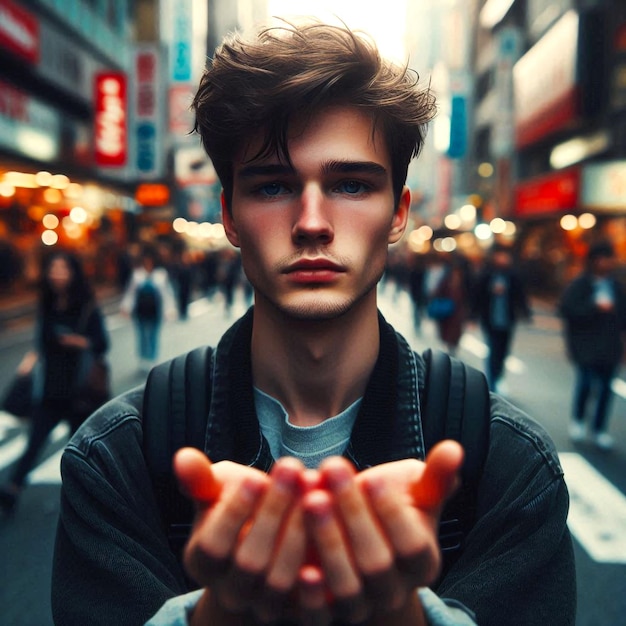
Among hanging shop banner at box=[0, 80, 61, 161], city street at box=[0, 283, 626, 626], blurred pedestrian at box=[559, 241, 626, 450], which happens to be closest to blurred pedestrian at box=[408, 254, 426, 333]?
city street at box=[0, 283, 626, 626]

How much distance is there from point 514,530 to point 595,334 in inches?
257

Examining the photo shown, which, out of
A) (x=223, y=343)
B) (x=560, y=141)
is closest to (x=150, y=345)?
(x=223, y=343)

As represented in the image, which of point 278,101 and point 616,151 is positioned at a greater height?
point 616,151

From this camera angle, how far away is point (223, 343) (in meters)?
1.67

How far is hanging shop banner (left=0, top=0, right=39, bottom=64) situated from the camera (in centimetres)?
1903

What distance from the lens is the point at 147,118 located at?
22078mm

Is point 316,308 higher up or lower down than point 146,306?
higher up

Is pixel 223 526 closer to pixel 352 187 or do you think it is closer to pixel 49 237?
pixel 352 187

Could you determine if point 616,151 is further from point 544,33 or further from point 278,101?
point 278,101

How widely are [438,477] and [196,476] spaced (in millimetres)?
288

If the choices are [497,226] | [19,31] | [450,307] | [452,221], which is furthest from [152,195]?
[452,221]

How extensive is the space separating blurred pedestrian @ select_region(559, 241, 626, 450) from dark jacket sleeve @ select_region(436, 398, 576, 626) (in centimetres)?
635

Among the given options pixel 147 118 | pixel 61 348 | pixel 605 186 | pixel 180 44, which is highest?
pixel 180 44

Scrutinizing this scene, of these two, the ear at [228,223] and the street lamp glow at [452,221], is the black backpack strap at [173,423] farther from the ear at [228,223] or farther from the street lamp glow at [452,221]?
the street lamp glow at [452,221]
